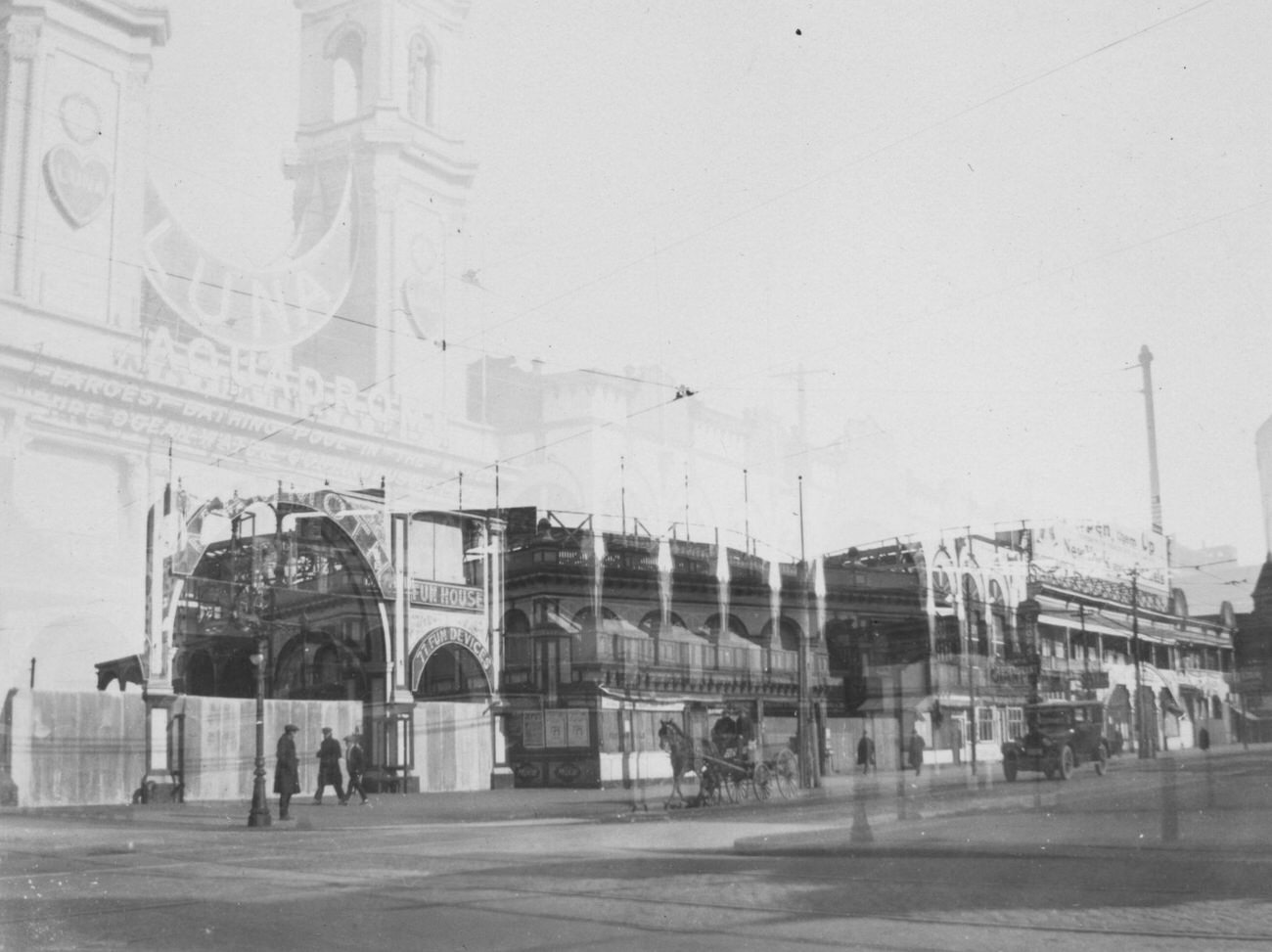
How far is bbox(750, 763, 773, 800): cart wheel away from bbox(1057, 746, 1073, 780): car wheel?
603cm

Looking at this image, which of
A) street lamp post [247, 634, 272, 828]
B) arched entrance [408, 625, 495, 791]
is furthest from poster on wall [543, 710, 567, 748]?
street lamp post [247, 634, 272, 828]

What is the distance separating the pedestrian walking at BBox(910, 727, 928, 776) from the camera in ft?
46.9

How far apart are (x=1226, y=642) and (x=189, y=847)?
9.23 meters

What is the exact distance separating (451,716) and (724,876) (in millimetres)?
12313

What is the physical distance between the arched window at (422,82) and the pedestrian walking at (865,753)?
1005cm

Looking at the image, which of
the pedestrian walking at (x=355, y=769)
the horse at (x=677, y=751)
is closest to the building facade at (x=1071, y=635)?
the horse at (x=677, y=751)

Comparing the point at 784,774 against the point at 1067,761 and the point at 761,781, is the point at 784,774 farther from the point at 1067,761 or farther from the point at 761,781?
the point at 1067,761

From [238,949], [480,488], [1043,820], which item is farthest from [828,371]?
[238,949]

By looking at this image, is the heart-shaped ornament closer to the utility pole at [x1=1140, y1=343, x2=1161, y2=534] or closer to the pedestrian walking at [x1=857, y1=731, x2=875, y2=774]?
the utility pole at [x1=1140, y1=343, x2=1161, y2=534]

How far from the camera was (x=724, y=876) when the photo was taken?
8.95 metres

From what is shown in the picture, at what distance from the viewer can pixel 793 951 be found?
20.6 ft

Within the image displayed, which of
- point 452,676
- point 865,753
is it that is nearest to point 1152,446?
point 865,753

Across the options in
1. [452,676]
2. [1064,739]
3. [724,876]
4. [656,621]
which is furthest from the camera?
[452,676]

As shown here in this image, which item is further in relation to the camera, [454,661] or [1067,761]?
[454,661]
